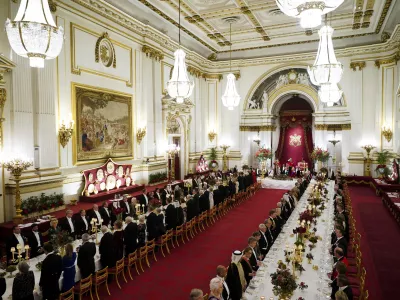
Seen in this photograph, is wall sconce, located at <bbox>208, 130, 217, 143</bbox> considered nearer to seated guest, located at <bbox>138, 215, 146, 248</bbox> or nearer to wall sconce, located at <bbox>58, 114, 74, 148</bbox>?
wall sconce, located at <bbox>58, 114, 74, 148</bbox>

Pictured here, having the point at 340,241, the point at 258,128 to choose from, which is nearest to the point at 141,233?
the point at 340,241

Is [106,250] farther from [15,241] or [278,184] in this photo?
[278,184]

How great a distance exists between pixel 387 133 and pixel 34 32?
62.1 feet

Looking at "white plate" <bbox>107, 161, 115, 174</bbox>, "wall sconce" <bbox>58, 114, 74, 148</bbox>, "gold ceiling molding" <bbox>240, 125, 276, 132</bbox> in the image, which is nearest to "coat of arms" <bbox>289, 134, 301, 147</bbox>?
"gold ceiling molding" <bbox>240, 125, 276, 132</bbox>

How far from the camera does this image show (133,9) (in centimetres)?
1436

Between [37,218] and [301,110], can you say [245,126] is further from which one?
[37,218]

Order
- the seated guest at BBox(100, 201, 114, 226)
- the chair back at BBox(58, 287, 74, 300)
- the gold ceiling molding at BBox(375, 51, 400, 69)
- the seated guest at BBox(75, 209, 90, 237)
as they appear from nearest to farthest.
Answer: the chair back at BBox(58, 287, 74, 300)
the seated guest at BBox(75, 209, 90, 237)
the seated guest at BBox(100, 201, 114, 226)
the gold ceiling molding at BBox(375, 51, 400, 69)

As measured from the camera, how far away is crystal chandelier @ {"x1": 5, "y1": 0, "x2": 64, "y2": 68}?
539 centimetres

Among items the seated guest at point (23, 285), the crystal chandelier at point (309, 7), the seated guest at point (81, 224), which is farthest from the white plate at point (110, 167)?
the crystal chandelier at point (309, 7)

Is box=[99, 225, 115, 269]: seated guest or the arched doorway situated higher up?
the arched doorway

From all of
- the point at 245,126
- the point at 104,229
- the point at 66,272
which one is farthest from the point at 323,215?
the point at 245,126

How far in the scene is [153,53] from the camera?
635 inches

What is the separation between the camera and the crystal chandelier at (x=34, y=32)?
5.39 metres

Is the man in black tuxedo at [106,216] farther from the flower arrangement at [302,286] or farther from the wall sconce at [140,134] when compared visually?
the flower arrangement at [302,286]
